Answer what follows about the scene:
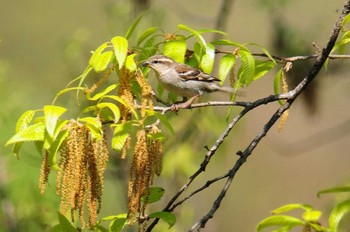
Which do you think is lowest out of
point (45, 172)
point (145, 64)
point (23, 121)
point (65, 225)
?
point (65, 225)

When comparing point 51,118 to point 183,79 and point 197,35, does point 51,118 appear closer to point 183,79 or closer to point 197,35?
point 197,35

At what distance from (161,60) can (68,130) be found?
1202mm

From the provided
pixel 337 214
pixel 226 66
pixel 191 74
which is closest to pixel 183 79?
pixel 191 74

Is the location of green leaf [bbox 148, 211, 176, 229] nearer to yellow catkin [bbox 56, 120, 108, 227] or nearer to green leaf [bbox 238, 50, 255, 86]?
yellow catkin [bbox 56, 120, 108, 227]

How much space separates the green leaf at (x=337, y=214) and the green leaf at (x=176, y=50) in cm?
105

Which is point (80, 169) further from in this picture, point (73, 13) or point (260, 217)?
point (73, 13)

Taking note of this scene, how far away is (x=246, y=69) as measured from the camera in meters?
3.01

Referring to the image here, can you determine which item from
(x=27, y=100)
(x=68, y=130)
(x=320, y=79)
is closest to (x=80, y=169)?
(x=68, y=130)

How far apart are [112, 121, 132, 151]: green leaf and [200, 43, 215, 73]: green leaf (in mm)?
584

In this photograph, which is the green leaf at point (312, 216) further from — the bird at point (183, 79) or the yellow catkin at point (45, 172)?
the bird at point (183, 79)

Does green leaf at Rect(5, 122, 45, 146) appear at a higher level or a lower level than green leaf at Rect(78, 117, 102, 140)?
lower

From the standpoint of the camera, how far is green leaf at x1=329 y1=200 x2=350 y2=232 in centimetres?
219

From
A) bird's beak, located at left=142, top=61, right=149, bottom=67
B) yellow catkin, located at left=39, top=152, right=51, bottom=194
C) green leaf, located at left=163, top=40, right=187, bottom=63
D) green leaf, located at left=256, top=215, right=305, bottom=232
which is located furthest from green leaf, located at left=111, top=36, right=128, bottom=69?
green leaf, located at left=256, top=215, right=305, bottom=232

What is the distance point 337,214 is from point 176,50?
1112mm
